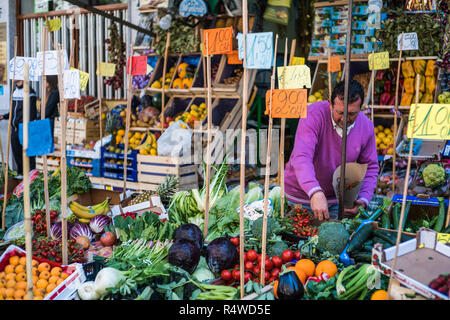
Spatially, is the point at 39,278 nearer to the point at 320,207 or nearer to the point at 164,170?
the point at 320,207

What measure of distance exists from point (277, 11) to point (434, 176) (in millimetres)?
4152

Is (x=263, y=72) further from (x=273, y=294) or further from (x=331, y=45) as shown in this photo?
(x=273, y=294)

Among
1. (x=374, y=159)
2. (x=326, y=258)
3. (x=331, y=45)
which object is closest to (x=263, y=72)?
(x=331, y=45)

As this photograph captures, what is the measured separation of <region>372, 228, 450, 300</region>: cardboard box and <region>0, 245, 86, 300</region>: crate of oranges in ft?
4.85

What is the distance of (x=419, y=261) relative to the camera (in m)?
1.79

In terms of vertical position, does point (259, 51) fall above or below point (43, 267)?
above

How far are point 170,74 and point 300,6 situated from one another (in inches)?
154

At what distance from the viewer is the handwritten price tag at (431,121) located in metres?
1.70

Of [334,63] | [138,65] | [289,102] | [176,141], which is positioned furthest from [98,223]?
[334,63]

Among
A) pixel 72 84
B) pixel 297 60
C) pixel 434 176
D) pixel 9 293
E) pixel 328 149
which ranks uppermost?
pixel 297 60

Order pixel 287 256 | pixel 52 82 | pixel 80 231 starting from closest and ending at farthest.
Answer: pixel 287 256
pixel 80 231
pixel 52 82

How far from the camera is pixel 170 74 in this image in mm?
6793

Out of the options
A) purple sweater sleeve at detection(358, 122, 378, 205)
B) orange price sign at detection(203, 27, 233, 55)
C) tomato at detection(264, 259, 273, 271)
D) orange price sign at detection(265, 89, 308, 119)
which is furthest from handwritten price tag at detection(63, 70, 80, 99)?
purple sweater sleeve at detection(358, 122, 378, 205)

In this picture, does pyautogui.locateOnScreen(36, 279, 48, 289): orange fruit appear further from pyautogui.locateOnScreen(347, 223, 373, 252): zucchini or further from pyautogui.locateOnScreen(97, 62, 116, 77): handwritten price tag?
pyautogui.locateOnScreen(97, 62, 116, 77): handwritten price tag
